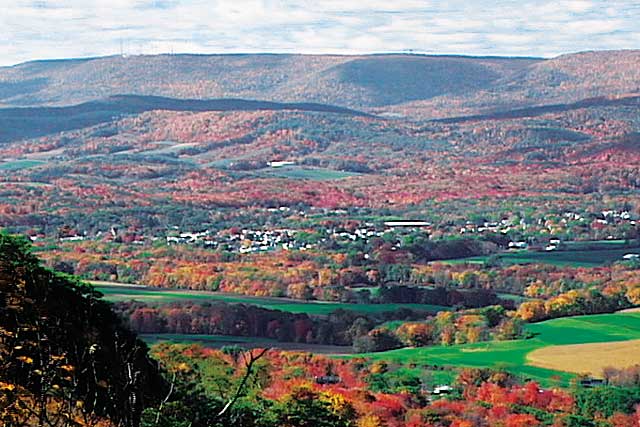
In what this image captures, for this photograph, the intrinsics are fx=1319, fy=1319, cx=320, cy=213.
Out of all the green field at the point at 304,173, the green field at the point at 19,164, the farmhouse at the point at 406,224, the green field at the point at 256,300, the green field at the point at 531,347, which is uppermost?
the green field at the point at 531,347

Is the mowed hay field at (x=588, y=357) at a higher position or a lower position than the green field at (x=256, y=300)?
higher

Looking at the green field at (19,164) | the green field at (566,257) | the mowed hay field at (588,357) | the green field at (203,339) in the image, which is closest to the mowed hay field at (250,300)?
the green field at (203,339)

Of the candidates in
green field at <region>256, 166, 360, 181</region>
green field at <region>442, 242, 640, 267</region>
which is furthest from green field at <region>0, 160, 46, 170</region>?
green field at <region>442, 242, 640, 267</region>

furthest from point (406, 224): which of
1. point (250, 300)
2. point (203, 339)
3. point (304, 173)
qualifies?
point (203, 339)

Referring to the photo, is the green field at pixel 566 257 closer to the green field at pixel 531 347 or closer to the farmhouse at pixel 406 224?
the green field at pixel 531 347

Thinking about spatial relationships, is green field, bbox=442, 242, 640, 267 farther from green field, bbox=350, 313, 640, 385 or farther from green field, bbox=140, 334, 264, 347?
green field, bbox=140, 334, 264, 347

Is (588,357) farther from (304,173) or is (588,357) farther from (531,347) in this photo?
(304,173)
